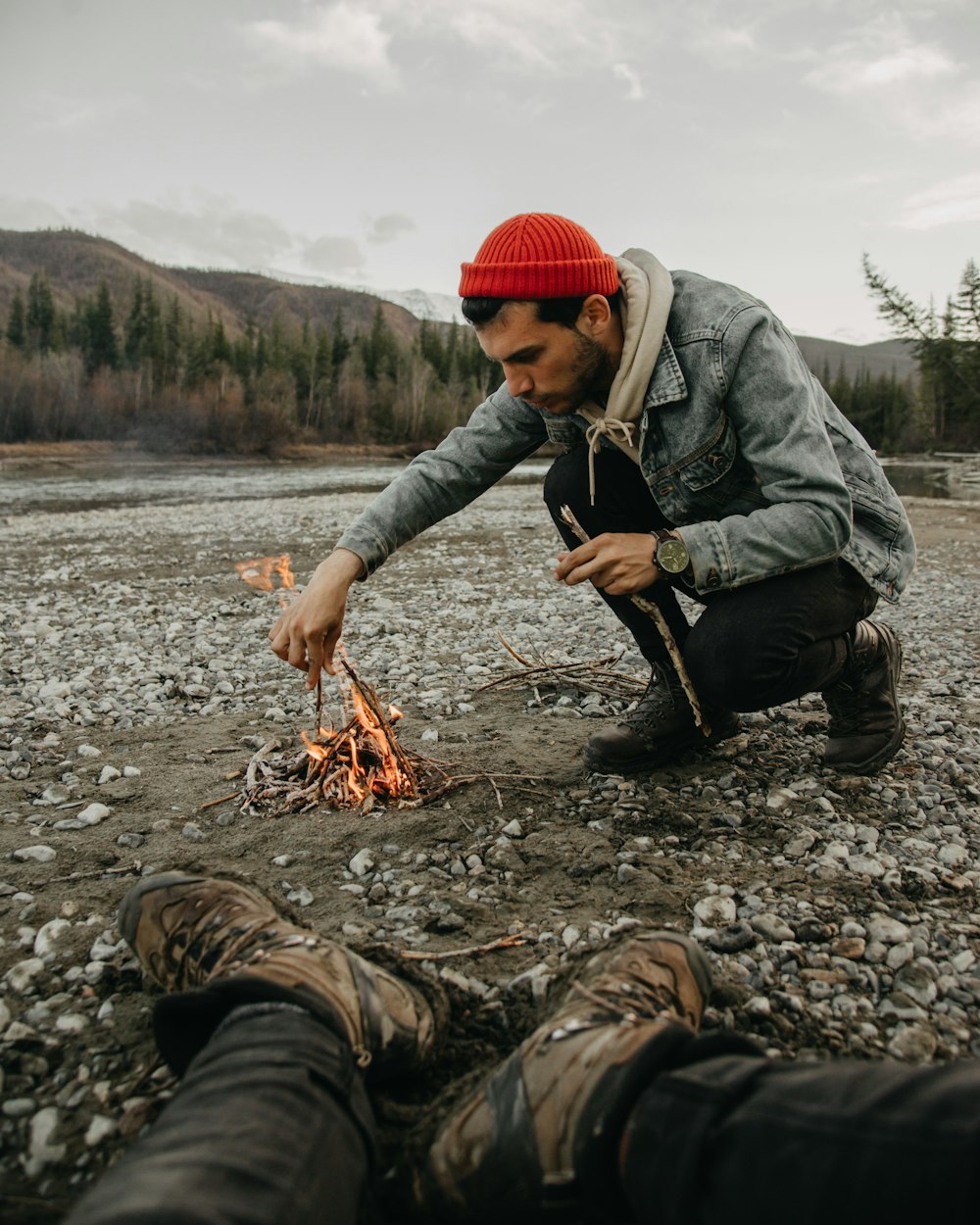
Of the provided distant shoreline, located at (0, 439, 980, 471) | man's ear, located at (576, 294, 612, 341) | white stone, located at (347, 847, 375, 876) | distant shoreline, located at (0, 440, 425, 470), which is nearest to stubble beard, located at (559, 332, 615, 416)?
man's ear, located at (576, 294, 612, 341)

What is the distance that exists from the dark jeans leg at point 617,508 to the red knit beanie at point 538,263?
78cm

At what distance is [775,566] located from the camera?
2.57m

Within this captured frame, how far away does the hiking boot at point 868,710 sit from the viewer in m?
3.09

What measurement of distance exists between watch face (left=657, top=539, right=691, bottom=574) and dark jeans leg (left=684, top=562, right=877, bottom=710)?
28 centimetres

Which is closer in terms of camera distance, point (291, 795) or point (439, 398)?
point (291, 795)

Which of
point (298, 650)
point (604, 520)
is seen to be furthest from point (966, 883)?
point (298, 650)

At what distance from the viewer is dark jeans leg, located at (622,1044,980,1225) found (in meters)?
0.93

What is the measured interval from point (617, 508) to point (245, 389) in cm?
7327

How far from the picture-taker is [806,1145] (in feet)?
3.32

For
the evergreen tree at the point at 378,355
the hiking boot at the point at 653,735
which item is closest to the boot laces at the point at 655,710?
the hiking boot at the point at 653,735

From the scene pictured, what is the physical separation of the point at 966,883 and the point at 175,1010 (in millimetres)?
2210

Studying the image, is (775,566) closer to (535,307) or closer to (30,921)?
(535,307)

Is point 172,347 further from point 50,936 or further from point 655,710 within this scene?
point 50,936

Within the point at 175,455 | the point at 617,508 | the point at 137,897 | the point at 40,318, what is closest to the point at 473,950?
the point at 137,897
